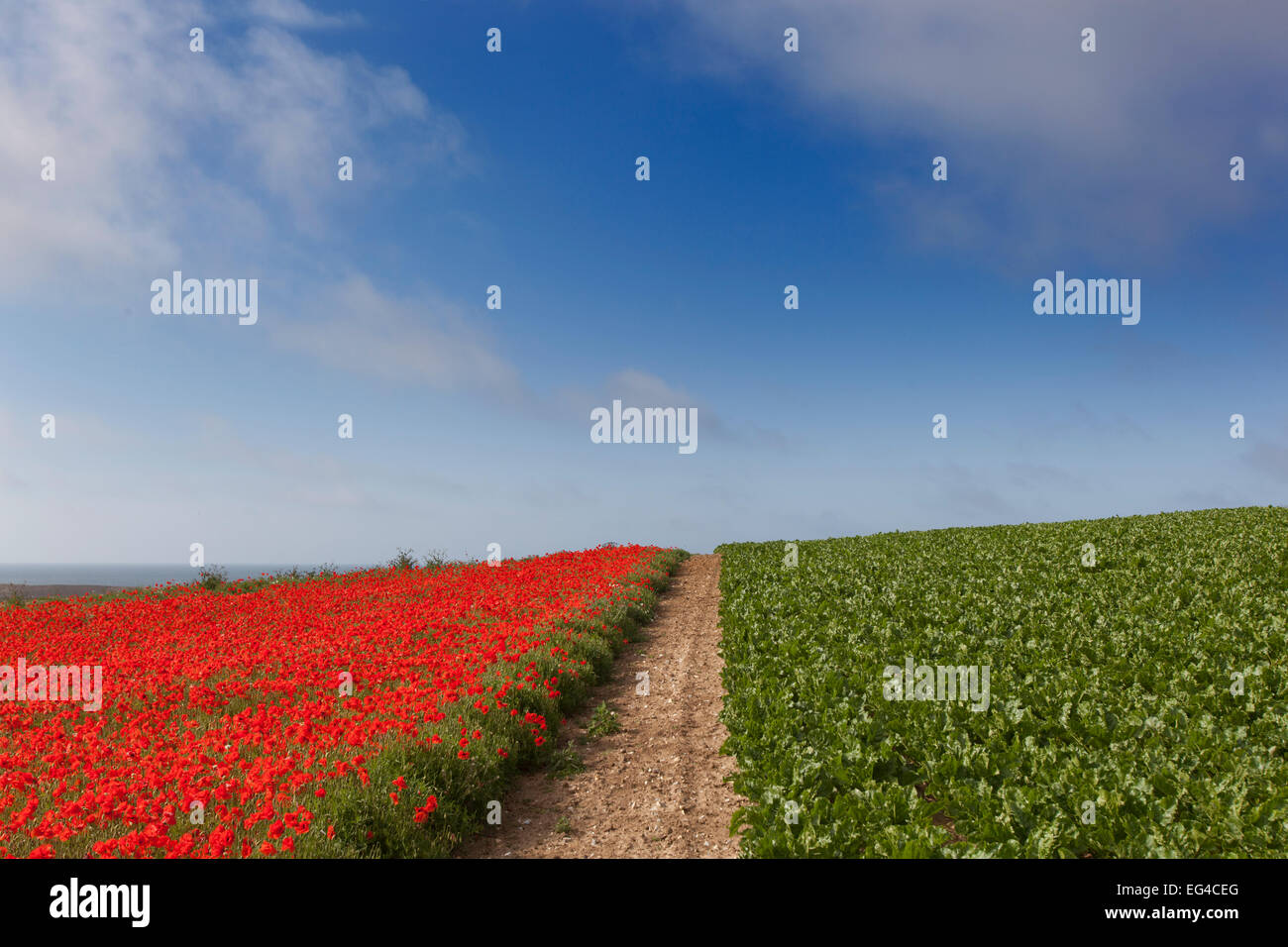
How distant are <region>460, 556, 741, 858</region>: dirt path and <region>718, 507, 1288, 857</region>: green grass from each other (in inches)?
26.9

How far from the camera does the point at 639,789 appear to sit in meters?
8.66

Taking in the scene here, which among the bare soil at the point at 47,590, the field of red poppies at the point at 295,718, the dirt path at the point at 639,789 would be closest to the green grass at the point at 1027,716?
the dirt path at the point at 639,789

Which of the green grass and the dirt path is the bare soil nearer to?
the dirt path

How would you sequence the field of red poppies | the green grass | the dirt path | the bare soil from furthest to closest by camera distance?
the bare soil < the dirt path < the field of red poppies < the green grass

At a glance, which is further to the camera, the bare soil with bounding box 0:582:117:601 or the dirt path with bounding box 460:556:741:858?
the bare soil with bounding box 0:582:117:601

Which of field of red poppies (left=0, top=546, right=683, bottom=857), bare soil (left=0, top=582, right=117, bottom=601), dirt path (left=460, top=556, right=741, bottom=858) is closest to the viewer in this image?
field of red poppies (left=0, top=546, right=683, bottom=857)

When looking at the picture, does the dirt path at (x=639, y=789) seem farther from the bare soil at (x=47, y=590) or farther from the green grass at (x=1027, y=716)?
the bare soil at (x=47, y=590)

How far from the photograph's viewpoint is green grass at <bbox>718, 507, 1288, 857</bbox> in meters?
5.66

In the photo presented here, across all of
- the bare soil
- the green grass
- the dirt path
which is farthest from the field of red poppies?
the bare soil

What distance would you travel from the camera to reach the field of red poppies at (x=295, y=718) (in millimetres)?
6406

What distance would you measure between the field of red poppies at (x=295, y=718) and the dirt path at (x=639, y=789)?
0.44 meters
